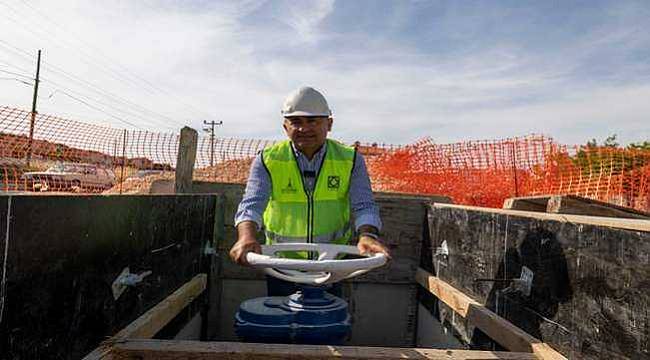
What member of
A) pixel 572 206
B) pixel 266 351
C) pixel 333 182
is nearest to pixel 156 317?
pixel 266 351

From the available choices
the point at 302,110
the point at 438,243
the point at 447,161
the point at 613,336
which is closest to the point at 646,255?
the point at 613,336

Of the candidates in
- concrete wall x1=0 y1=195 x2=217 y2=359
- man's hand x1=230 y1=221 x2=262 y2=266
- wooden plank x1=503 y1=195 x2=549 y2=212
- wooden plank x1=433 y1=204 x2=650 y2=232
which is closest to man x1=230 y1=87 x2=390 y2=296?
man's hand x1=230 y1=221 x2=262 y2=266

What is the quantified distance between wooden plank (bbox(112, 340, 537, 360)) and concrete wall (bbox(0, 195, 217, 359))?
17cm

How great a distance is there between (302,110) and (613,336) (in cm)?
177

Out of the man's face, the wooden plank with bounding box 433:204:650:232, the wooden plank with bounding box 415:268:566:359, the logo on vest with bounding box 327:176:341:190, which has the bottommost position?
the wooden plank with bounding box 415:268:566:359

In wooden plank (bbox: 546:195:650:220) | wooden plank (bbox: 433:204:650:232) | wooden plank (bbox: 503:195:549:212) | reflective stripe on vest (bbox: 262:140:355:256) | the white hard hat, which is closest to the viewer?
wooden plank (bbox: 433:204:650:232)

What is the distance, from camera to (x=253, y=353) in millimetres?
2207

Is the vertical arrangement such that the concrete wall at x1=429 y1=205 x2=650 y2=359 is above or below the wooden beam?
above

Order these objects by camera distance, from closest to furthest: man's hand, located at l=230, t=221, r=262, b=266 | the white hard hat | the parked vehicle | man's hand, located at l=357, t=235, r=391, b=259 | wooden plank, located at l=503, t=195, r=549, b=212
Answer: man's hand, located at l=230, t=221, r=262, b=266 < man's hand, located at l=357, t=235, r=391, b=259 < the white hard hat < wooden plank, located at l=503, t=195, r=549, b=212 < the parked vehicle

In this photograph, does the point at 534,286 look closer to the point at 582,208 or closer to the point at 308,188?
the point at 582,208

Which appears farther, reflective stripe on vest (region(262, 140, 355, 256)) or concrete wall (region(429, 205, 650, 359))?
reflective stripe on vest (region(262, 140, 355, 256))

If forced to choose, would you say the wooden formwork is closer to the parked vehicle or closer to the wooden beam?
the wooden beam

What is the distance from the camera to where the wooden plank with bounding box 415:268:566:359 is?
92.5 inches

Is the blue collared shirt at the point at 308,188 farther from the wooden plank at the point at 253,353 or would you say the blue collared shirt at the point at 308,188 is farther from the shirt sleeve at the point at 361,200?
the wooden plank at the point at 253,353
